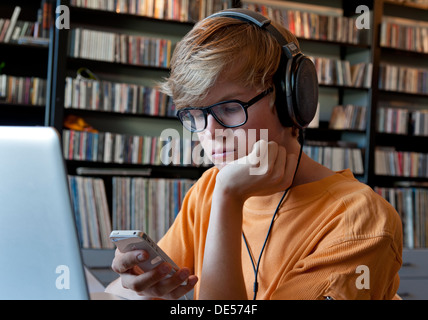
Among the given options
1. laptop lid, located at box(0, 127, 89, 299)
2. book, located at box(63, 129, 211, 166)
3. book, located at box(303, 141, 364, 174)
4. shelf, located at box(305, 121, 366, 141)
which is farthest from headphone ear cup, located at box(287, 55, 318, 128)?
shelf, located at box(305, 121, 366, 141)

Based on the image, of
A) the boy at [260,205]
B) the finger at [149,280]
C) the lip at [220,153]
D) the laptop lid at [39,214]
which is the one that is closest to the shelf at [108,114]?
the boy at [260,205]

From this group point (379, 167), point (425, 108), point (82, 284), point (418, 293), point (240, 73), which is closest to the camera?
point (82, 284)

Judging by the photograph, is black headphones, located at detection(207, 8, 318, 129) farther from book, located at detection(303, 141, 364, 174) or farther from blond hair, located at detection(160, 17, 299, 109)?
book, located at detection(303, 141, 364, 174)

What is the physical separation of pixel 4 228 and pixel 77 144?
2.54 m

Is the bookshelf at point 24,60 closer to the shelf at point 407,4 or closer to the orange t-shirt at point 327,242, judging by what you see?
the orange t-shirt at point 327,242

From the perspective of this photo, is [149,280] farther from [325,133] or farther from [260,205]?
[325,133]

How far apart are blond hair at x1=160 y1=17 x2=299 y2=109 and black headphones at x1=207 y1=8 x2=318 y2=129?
0.01 meters

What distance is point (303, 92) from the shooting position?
37.9 inches

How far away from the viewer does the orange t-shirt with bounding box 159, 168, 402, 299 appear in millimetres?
779

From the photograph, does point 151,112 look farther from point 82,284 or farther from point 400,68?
point 82,284

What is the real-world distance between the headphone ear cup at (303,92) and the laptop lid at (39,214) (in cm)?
56
